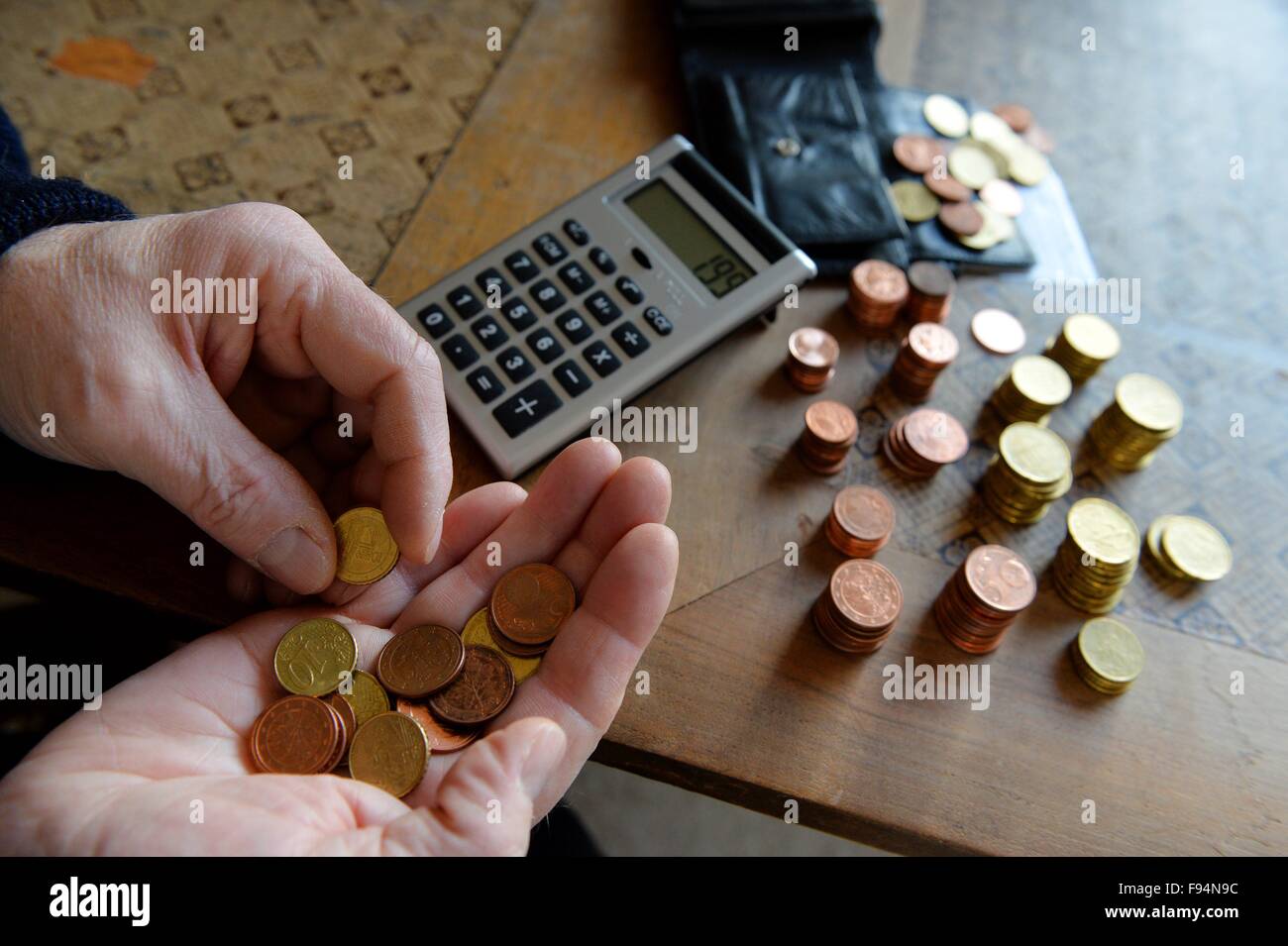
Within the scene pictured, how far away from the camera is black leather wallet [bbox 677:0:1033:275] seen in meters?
0.85

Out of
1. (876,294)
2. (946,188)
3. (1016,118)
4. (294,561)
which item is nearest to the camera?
(294,561)

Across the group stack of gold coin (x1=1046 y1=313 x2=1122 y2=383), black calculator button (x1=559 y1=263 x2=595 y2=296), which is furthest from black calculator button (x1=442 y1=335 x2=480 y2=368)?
stack of gold coin (x1=1046 y1=313 x2=1122 y2=383)

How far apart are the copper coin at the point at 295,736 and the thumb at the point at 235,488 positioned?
0.27 ft

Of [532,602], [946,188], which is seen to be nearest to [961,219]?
[946,188]

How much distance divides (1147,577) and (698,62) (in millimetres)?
667

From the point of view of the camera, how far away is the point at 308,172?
0.87 meters

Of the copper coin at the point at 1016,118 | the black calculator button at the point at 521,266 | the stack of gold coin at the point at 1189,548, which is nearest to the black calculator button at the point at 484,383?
the black calculator button at the point at 521,266

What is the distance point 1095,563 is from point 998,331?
252mm

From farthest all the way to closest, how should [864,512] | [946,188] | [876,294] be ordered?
[946,188]
[876,294]
[864,512]

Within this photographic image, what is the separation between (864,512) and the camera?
0.71 m

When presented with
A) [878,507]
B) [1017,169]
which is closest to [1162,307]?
[1017,169]

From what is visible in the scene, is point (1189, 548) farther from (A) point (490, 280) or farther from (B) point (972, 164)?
(A) point (490, 280)

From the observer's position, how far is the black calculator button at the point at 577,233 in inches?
32.2

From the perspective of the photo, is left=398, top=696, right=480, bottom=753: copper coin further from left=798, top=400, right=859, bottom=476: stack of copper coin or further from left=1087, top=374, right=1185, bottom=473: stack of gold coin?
left=1087, top=374, right=1185, bottom=473: stack of gold coin
